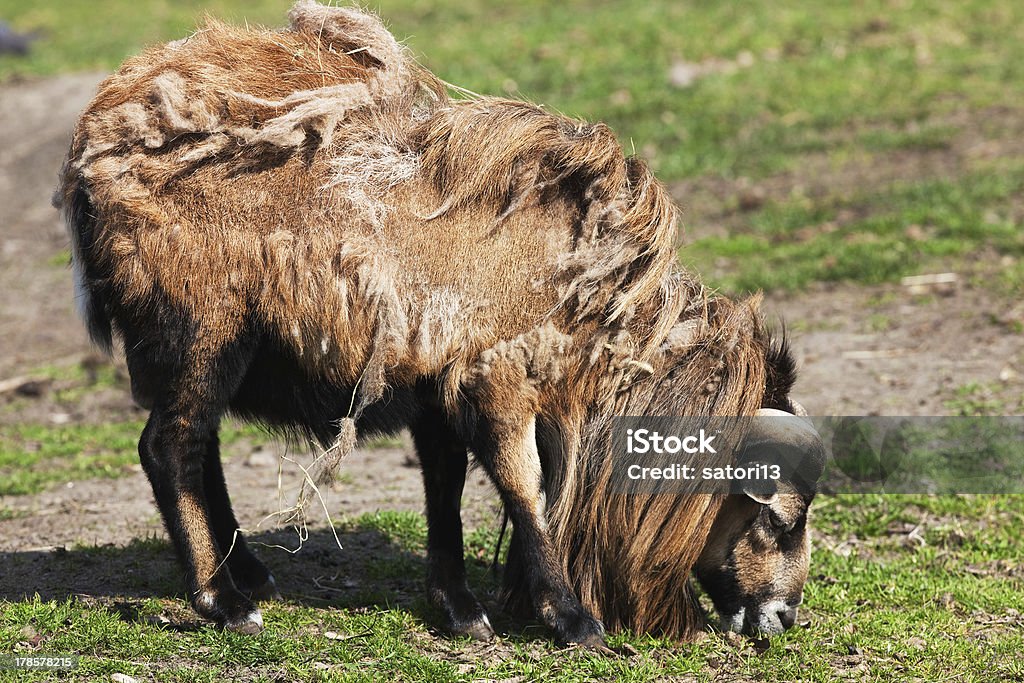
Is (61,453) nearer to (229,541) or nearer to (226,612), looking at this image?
(229,541)

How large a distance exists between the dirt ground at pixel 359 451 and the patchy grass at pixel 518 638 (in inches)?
10.3

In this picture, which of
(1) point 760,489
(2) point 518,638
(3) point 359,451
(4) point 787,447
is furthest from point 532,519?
(3) point 359,451

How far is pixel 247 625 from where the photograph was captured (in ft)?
13.7

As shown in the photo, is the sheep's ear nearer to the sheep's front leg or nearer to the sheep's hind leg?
the sheep's front leg

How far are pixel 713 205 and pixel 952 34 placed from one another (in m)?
4.64

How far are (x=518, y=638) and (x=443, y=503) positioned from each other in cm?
61

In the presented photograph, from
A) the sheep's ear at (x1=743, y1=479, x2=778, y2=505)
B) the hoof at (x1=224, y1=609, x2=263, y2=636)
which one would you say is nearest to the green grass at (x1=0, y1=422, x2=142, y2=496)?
the hoof at (x1=224, y1=609, x2=263, y2=636)

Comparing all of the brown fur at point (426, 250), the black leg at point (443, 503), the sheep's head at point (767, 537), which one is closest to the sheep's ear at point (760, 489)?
the sheep's head at point (767, 537)

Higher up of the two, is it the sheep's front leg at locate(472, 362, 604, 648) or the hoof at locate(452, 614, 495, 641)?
the sheep's front leg at locate(472, 362, 604, 648)

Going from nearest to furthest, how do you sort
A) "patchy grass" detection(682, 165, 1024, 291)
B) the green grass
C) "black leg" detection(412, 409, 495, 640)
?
"black leg" detection(412, 409, 495, 640)
the green grass
"patchy grass" detection(682, 165, 1024, 291)

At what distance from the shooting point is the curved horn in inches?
167

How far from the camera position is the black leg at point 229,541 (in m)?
4.59

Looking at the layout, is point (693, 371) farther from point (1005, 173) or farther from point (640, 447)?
point (1005, 173)

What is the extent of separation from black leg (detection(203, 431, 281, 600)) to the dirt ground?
306 millimetres
